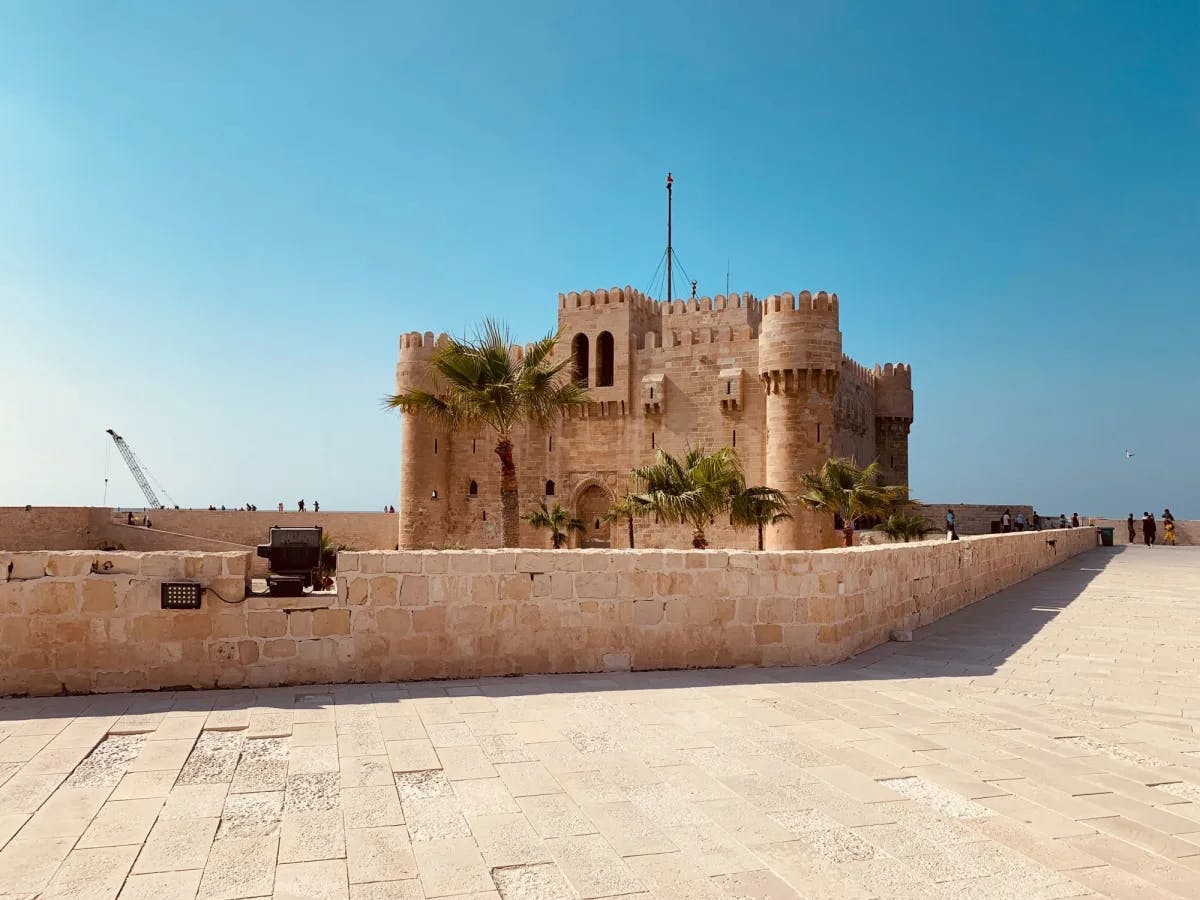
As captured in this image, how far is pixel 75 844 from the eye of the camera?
3240 millimetres

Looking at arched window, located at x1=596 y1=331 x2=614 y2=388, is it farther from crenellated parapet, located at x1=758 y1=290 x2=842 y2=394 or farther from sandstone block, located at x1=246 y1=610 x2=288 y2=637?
sandstone block, located at x1=246 y1=610 x2=288 y2=637

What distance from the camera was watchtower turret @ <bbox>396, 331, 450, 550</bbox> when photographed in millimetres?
31562

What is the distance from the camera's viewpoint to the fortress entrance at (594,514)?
30234 mm

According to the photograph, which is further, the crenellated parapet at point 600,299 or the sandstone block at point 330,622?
the crenellated parapet at point 600,299

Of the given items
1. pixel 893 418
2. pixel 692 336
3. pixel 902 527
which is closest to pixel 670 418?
pixel 692 336

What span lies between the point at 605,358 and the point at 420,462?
26.9 feet

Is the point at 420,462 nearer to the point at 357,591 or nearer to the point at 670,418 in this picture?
the point at 670,418

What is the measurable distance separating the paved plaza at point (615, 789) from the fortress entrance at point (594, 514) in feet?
78.0

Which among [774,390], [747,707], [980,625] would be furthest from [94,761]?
[774,390]

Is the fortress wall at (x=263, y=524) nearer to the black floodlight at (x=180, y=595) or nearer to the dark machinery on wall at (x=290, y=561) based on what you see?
the dark machinery on wall at (x=290, y=561)

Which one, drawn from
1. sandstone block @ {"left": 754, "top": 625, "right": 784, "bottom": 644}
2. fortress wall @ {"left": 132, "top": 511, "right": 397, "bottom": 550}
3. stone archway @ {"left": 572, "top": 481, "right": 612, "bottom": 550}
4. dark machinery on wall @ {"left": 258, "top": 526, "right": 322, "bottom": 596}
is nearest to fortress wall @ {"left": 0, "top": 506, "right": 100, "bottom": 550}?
fortress wall @ {"left": 132, "top": 511, "right": 397, "bottom": 550}

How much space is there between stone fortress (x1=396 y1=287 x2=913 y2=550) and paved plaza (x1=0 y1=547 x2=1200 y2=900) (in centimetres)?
2024

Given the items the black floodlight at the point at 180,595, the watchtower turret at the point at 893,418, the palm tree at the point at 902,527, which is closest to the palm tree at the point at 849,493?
the palm tree at the point at 902,527

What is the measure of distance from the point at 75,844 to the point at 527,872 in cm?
182
